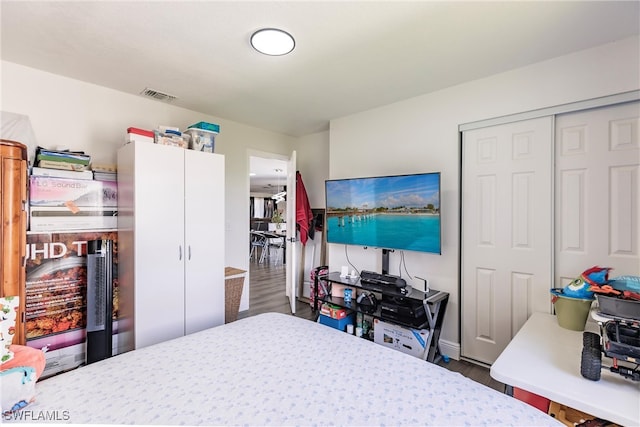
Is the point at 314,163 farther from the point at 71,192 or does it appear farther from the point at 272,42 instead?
the point at 71,192

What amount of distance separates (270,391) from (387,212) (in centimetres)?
203

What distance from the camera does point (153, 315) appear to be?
2.43 meters

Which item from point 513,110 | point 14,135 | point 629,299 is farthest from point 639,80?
point 14,135

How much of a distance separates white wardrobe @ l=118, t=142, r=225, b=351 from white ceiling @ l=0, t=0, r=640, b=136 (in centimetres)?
70

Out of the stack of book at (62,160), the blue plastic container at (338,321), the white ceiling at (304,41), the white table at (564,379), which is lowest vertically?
the blue plastic container at (338,321)

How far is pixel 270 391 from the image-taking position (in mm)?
1144

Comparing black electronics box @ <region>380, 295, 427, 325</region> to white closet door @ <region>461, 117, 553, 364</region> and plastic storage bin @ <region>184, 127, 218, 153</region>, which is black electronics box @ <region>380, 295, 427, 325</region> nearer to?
white closet door @ <region>461, 117, 553, 364</region>

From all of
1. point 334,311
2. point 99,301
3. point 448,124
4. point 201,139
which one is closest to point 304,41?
point 201,139

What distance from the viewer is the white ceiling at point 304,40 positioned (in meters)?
1.67

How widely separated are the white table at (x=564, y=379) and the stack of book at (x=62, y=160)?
3.24 metres

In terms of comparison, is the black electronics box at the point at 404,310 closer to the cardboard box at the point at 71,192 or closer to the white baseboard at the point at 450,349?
the white baseboard at the point at 450,349

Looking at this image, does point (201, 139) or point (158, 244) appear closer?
point (158, 244)

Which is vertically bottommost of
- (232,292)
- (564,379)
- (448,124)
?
(232,292)

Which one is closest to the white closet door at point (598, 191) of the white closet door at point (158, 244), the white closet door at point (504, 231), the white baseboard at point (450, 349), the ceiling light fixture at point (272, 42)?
the white closet door at point (504, 231)
